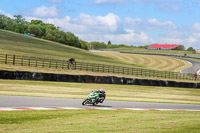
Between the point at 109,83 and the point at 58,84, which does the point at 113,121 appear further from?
the point at 109,83

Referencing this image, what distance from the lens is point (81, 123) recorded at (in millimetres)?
10984

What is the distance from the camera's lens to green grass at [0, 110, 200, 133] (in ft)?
32.3

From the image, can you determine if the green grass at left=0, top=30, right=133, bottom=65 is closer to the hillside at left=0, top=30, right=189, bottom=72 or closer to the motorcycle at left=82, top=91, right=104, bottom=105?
the hillside at left=0, top=30, right=189, bottom=72

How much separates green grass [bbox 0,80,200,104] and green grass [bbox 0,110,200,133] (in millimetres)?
10332

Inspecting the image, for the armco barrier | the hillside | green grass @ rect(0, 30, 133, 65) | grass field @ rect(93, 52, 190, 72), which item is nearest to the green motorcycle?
the armco barrier

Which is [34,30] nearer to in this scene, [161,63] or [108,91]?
[161,63]

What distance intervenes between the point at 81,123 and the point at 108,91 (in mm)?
21001

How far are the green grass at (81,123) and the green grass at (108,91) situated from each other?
33.9 feet

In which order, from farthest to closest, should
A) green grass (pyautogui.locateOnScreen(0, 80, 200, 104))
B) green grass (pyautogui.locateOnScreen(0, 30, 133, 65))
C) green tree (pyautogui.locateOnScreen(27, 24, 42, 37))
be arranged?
green tree (pyautogui.locateOnScreen(27, 24, 42, 37)) < green grass (pyautogui.locateOnScreen(0, 30, 133, 65)) < green grass (pyautogui.locateOnScreen(0, 80, 200, 104))

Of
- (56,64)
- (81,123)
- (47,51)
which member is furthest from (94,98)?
(47,51)

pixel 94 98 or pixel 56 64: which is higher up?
pixel 56 64

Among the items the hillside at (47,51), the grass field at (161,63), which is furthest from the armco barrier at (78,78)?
the grass field at (161,63)

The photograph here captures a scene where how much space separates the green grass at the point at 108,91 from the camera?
2503 cm

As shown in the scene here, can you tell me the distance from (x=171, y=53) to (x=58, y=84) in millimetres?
107089
